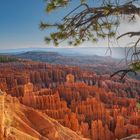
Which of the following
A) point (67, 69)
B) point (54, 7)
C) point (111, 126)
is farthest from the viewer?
point (67, 69)

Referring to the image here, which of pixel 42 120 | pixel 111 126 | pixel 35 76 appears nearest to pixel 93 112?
pixel 111 126

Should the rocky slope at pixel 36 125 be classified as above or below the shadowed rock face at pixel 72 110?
above

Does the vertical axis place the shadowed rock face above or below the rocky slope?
below

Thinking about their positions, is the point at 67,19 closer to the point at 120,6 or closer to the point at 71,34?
Answer: the point at 71,34

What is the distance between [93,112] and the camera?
79.0m

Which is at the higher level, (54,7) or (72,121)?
(54,7)

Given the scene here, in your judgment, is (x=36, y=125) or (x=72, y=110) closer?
(x=36, y=125)

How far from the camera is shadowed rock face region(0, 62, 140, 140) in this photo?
48.5 m

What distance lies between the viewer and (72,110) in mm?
81812

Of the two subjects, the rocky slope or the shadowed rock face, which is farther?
the shadowed rock face

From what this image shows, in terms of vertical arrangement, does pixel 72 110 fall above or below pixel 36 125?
below

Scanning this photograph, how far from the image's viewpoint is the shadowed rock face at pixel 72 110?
159ft

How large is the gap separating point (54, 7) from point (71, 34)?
1.11 m

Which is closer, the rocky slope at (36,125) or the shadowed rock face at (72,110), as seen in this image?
the rocky slope at (36,125)
